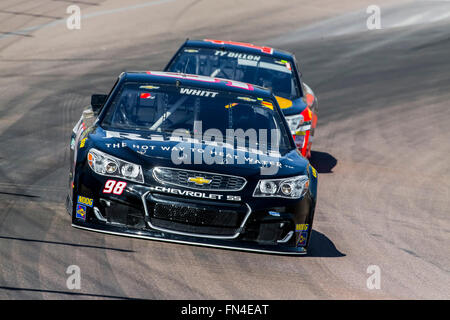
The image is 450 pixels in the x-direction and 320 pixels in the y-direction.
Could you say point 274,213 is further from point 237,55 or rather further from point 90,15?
point 90,15

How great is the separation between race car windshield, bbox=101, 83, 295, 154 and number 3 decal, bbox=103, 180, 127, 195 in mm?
886

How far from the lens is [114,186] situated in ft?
23.7

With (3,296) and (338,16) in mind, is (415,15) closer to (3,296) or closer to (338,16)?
(338,16)

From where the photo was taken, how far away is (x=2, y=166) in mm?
10438

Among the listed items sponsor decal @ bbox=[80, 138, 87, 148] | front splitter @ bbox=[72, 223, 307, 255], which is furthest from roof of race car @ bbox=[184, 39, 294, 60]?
front splitter @ bbox=[72, 223, 307, 255]

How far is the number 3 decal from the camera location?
7.19 metres

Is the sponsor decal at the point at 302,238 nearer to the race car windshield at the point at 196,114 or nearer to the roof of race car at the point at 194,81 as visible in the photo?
the race car windshield at the point at 196,114

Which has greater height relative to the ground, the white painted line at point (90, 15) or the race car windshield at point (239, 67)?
the race car windshield at point (239, 67)

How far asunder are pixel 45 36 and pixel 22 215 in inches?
606

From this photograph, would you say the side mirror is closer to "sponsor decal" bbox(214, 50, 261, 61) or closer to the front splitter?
the front splitter

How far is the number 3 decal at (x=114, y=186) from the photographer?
23.6 ft

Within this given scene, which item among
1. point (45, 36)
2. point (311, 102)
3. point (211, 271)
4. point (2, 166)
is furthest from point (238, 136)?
point (45, 36)

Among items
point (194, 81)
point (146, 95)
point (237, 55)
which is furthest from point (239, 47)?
point (146, 95)

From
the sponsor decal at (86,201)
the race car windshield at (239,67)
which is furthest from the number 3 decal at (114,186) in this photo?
the race car windshield at (239,67)
